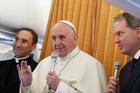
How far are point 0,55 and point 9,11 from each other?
54 cm

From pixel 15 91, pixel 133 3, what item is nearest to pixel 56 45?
pixel 15 91

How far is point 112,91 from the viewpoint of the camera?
5.03 feet

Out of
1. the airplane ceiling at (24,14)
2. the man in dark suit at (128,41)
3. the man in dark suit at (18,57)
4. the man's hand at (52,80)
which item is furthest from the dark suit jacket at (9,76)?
the man in dark suit at (128,41)

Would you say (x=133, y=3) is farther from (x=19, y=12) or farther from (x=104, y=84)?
(x=19, y=12)

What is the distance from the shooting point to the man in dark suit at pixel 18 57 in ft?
9.64

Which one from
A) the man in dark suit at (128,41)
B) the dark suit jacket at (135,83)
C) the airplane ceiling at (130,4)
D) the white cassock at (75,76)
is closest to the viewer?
the airplane ceiling at (130,4)

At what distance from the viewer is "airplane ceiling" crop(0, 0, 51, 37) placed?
2941 mm

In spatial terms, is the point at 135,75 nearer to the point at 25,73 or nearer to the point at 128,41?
the point at 128,41

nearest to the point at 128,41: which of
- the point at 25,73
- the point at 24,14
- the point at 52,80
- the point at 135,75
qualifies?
the point at 135,75

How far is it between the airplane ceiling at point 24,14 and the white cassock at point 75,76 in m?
0.82

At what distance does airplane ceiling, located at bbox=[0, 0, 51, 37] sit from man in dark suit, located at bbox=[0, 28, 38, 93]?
0.10 meters

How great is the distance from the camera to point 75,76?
2234 millimetres

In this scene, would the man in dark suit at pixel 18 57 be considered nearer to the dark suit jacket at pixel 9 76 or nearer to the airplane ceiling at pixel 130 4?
the dark suit jacket at pixel 9 76

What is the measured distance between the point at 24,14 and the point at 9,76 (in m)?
0.77
